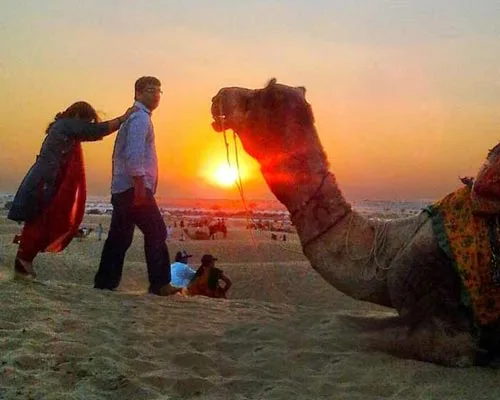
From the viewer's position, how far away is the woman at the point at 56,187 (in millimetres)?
7992

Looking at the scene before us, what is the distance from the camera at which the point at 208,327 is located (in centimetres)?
623

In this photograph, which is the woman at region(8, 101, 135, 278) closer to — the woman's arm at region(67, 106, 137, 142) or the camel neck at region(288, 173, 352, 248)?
the woman's arm at region(67, 106, 137, 142)

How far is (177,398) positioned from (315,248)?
5.72 feet

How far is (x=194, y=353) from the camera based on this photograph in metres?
5.03

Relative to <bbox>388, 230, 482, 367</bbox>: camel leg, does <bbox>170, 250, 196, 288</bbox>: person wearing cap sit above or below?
below

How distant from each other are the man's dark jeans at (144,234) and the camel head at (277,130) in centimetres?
252

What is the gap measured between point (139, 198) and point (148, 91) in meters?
1.34

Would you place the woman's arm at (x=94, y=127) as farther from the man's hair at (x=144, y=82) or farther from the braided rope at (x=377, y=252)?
the braided rope at (x=377, y=252)

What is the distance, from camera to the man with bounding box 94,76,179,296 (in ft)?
25.8

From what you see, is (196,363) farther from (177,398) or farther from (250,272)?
(250,272)

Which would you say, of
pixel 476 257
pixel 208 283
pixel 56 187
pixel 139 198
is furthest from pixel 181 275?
pixel 476 257

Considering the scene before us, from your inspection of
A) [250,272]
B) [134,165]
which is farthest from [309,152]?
[250,272]

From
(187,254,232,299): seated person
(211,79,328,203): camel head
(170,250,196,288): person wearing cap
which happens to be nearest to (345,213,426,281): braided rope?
(211,79,328,203): camel head

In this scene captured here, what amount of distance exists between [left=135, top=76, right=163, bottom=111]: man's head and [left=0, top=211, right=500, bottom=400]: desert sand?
2.24 metres
